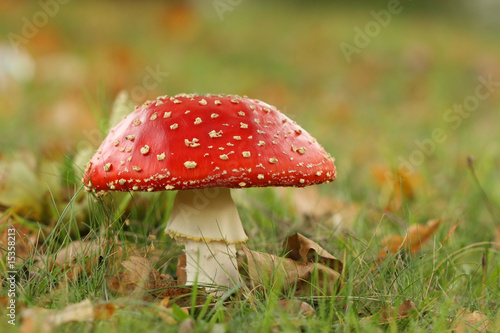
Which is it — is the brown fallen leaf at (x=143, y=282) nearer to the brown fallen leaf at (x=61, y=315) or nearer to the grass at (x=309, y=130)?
the grass at (x=309, y=130)

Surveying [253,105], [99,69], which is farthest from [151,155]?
[99,69]

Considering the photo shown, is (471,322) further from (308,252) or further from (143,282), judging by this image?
(143,282)

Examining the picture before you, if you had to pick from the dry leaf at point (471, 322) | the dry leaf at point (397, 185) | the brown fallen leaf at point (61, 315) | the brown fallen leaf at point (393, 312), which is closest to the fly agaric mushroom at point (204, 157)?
the brown fallen leaf at point (61, 315)

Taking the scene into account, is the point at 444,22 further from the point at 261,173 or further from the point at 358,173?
the point at 261,173

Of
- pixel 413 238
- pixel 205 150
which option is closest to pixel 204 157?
pixel 205 150

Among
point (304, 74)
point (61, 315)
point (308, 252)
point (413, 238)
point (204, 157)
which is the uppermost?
point (304, 74)

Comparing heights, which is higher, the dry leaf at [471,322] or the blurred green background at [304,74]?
the blurred green background at [304,74]
